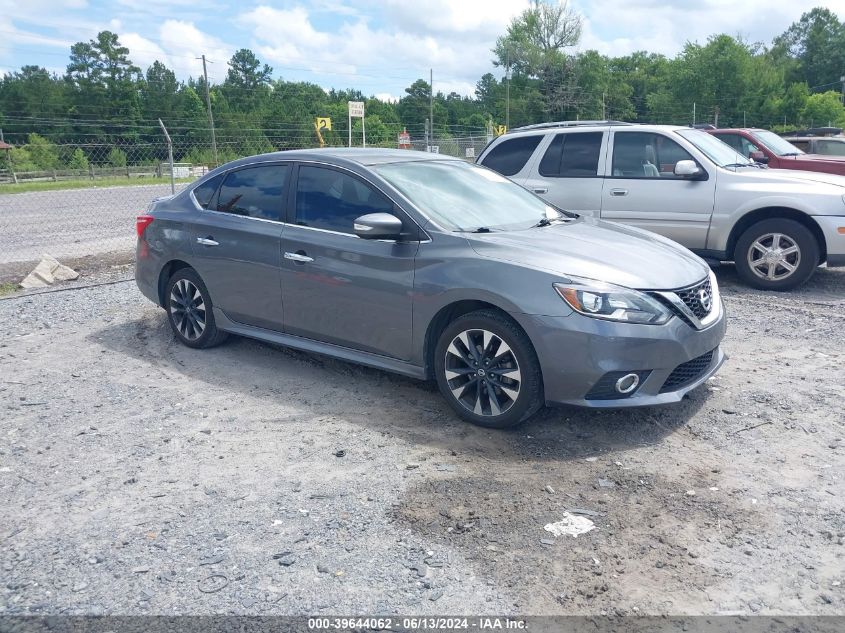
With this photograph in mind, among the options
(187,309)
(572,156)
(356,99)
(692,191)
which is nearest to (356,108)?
(572,156)

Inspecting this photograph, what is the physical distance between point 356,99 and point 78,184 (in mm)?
39175

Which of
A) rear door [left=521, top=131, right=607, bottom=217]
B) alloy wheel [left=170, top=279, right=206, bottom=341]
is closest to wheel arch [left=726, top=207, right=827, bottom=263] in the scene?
rear door [left=521, top=131, right=607, bottom=217]

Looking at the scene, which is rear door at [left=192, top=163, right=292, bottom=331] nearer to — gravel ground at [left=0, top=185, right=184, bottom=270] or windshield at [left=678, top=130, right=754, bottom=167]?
windshield at [left=678, top=130, right=754, bottom=167]

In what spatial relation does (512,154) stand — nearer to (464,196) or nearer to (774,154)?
(464,196)

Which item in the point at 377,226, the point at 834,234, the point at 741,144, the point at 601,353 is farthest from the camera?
the point at 741,144

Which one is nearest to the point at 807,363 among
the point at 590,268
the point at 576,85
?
the point at 590,268

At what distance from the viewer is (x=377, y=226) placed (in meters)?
4.82

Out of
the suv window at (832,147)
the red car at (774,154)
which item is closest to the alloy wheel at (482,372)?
the red car at (774,154)

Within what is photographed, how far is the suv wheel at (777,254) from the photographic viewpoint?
26.8 feet

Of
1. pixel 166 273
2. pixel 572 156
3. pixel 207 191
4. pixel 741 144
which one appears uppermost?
pixel 741 144

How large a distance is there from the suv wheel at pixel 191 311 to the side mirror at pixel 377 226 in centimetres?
203

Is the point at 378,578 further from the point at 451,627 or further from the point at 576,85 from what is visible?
the point at 576,85

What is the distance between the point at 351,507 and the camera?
3.77 meters

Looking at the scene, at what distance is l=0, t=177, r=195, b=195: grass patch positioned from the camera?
32.9 meters
